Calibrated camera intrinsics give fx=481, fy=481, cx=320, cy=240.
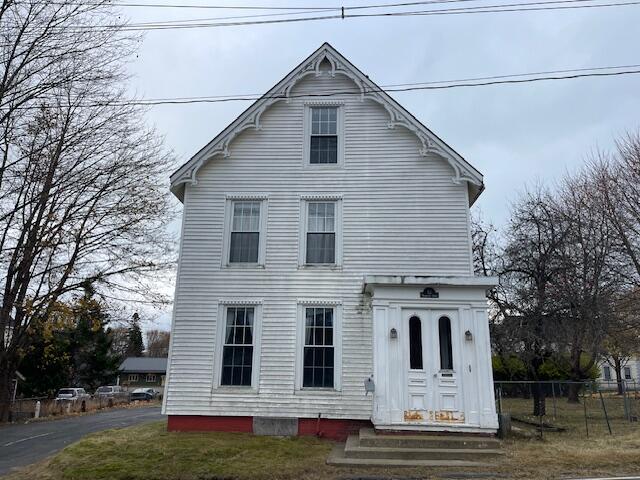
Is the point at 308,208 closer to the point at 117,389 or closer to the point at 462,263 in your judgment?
the point at 462,263

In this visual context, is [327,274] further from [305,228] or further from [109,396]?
[109,396]

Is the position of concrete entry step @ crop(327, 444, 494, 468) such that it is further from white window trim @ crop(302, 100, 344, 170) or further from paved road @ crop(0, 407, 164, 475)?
paved road @ crop(0, 407, 164, 475)

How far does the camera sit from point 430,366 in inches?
413

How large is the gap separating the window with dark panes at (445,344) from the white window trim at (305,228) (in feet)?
9.34

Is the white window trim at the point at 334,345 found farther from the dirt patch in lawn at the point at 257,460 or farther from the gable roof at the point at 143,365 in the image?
the gable roof at the point at 143,365

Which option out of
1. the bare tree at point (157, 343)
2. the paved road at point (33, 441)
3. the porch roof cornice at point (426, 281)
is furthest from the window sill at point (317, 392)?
the bare tree at point (157, 343)

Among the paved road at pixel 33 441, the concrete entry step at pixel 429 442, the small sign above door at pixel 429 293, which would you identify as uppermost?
the small sign above door at pixel 429 293

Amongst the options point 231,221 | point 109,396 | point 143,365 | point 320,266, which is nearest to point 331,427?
point 320,266

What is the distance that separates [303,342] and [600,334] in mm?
12349

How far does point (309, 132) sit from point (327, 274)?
13.2 ft

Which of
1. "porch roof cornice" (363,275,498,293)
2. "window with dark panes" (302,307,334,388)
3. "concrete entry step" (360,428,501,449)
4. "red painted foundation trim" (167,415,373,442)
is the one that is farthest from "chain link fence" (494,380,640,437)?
"window with dark panes" (302,307,334,388)

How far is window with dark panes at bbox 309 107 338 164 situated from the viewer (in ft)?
42.6

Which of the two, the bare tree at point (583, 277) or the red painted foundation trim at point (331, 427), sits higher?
the bare tree at point (583, 277)

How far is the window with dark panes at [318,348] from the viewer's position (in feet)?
37.4
